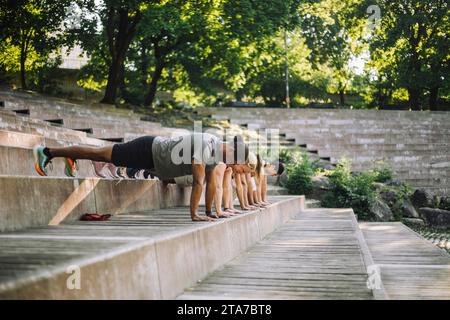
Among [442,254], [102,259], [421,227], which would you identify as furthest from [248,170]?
[421,227]

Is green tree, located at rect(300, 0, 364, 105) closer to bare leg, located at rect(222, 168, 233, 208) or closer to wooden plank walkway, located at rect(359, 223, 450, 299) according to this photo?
wooden plank walkway, located at rect(359, 223, 450, 299)

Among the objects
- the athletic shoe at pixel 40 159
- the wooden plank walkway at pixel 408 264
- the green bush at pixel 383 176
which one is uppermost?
the athletic shoe at pixel 40 159

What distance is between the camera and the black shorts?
219 inches

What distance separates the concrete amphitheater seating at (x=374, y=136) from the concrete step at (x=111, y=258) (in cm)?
1861

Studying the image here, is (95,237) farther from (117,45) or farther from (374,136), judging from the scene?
(374,136)

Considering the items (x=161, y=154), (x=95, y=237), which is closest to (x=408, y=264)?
(x=161, y=154)

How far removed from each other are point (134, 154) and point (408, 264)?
4.02 m

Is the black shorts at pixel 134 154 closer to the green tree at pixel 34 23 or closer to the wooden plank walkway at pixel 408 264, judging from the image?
the wooden plank walkway at pixel 408 264

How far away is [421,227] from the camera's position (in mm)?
15461

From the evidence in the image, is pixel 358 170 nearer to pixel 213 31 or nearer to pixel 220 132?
pixel 220 132

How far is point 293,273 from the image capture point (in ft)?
13.6

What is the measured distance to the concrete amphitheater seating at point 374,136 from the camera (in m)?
22.5

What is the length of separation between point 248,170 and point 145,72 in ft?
74.7

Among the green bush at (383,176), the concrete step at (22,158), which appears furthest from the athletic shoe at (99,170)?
the green bush at (383,176)
